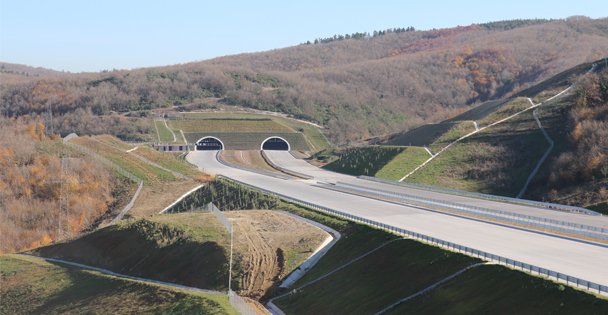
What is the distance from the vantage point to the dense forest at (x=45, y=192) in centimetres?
6894

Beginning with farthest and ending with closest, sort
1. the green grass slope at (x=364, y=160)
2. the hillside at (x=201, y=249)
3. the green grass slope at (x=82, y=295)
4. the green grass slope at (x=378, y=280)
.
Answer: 1. the green grass slope at (x=364, y=160)
2. the hillside at (x=201, y=249)
3. the green grass slope at (x=82, y=295)
4. the green grass slope at (x=378, y=280)

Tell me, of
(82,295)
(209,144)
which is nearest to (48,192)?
(82,295)

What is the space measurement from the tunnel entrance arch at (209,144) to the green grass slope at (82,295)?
78695 millimetres

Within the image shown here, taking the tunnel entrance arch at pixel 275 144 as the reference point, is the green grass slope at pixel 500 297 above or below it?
above

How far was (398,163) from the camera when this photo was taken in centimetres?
8831

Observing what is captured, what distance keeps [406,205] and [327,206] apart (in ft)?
19.7

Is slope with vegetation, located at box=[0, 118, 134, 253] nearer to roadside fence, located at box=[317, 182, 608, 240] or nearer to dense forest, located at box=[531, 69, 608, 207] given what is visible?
roadside fence, located at box=[317, 182, 608, 240]

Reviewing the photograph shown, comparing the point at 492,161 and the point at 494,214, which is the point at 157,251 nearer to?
the point at 494,214

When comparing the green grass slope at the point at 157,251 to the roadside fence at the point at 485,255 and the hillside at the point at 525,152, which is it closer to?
the roadside fence at the point at 485,255

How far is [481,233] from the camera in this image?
43.0 m

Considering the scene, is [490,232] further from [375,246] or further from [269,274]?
[269,274]

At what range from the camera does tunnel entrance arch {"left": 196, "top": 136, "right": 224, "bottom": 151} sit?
133125 mm

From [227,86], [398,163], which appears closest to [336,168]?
[398,163]

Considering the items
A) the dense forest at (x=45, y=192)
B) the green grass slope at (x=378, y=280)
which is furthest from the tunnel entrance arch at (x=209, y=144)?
the green grass slope at (x=378, y=280)
